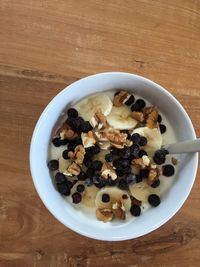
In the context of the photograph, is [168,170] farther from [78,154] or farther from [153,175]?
[78,154]

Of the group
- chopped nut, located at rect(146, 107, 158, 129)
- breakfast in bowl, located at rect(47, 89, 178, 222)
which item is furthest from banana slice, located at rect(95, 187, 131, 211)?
chopped nut, located at rect(146, 107, 158, 129)

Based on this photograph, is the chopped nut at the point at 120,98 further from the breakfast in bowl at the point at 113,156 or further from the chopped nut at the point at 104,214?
the chopped nut at the point at 104,214

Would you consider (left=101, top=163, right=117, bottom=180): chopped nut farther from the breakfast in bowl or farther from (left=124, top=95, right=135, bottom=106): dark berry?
(left=124, top=95, right=135, bottom=106): dark berry

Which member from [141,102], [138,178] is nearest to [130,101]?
[141,102]

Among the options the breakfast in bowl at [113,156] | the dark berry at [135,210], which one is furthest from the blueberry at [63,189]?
the dark berry at [135,210]

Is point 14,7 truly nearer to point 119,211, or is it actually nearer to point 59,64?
point 59,64

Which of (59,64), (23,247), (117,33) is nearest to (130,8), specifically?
(117,33)
